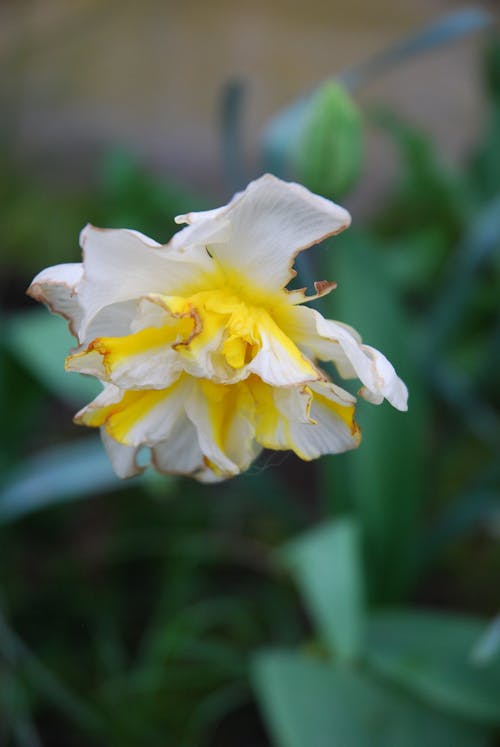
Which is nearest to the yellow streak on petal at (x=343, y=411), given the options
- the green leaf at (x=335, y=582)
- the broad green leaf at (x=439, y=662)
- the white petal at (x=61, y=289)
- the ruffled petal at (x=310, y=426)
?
the ruffled petal at (x=310, y=426)

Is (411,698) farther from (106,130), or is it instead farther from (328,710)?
(106,130)

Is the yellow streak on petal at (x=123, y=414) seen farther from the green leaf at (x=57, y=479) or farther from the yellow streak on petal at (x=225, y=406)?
the green leaf at (x=57, y=479)

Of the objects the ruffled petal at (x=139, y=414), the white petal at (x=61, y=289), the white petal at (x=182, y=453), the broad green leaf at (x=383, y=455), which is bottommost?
the broad green leaf at (x=383, y=455)

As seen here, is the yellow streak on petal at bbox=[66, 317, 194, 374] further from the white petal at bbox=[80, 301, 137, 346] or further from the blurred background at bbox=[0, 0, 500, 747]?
the blurred background at bbox=[0, 0, 500, 747]

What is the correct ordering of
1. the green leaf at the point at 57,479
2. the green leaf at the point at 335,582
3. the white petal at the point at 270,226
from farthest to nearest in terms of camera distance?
the green leaf at the point at 57,479 → the green leaf at the point at 335,582 → the white petal at the point at 270,226

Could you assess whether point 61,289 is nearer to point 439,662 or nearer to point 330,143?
point 330,143

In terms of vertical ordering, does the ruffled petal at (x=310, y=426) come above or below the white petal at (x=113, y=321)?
below

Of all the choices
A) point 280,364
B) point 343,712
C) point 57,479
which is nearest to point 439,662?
point 343,712

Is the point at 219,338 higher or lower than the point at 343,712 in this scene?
higher
